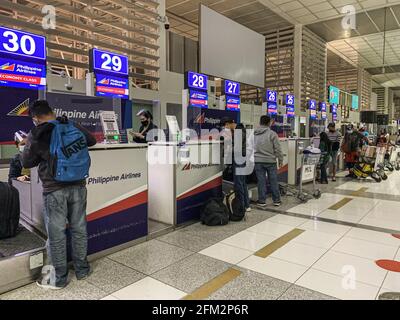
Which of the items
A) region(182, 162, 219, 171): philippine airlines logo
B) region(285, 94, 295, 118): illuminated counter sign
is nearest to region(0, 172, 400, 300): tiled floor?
region(182, 162, 219, 171): philippine airlines logo

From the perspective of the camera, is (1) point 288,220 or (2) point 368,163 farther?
(2) point 368,163

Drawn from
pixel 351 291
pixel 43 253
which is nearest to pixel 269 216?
pixel 351 291

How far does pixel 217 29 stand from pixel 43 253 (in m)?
7.56

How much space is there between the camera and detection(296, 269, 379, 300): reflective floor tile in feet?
7.85

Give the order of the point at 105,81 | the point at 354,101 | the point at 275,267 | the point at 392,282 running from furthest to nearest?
the point at 354,101
the point at 105,81
the point at 275,267
the point at 392,282

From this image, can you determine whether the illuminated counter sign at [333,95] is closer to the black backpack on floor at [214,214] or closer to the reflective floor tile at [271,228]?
the reflective floor tile at [271,228]

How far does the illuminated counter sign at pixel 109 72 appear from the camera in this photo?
5316 millimetres

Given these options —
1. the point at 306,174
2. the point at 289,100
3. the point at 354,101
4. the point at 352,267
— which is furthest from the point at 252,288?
the point at 354,101

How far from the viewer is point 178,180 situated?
4078 millimetres

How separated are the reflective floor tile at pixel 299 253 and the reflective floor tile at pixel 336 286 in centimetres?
26

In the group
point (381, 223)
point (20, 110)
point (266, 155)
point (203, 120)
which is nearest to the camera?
point (381, 223)

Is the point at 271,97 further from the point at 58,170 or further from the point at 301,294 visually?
the point at 58,170

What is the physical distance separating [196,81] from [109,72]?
2.59m

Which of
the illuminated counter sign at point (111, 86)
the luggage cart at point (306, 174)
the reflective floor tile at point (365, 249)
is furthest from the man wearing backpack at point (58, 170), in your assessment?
the luggage cart at point (306, 174)
